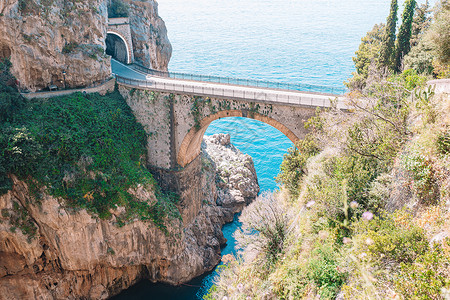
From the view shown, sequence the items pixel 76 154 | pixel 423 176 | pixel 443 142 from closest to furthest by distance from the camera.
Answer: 1. pixel 443 142
2. pixel 423 176
3. pixel 76 154

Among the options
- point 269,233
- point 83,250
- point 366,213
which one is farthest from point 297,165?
point 83,250

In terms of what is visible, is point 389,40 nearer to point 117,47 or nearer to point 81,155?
point 81,155

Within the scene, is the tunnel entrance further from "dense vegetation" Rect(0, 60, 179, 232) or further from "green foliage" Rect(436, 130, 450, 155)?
"green foliage" Rect(436, 130, 450, 155)

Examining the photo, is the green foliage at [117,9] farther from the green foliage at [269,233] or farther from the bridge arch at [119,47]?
the green foliage at [269,233]

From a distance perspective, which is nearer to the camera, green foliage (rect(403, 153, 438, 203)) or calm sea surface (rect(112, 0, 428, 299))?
green foliage (rect(403, 153, 438, 203))

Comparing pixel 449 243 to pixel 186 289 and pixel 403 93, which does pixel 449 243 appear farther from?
pixel 186 289

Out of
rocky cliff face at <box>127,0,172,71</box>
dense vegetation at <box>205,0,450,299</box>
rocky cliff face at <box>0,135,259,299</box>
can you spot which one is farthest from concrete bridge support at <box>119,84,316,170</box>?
rocky cliff face at <box>127,0,172,71</box>
